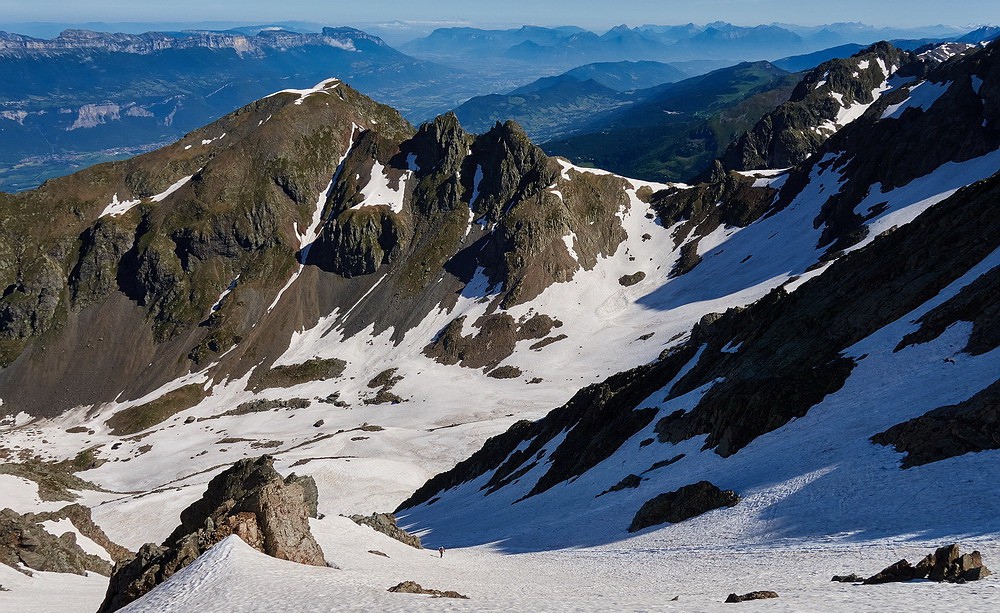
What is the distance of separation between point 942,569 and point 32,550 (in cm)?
5117

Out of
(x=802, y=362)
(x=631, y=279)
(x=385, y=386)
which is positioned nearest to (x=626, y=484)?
(x=802, y=362)

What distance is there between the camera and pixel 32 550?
3850 centimetres

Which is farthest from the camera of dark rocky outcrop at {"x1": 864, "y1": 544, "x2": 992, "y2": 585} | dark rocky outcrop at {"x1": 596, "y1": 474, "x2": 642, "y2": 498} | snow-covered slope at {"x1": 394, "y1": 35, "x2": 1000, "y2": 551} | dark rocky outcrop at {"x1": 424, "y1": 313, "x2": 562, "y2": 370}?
dark rocky outcrop at {"x1": 424, "y1": 313, "x2": 562, "y2": 370}

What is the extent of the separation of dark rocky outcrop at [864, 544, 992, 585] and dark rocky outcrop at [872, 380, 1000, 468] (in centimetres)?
820

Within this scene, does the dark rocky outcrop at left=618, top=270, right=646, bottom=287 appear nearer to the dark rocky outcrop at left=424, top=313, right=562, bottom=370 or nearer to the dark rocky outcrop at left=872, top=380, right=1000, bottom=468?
the dark rocky outcrop at left=424, top=313, right=562, bottom=370

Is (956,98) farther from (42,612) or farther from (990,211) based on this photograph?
(42,612)

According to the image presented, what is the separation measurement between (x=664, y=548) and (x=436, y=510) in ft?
156

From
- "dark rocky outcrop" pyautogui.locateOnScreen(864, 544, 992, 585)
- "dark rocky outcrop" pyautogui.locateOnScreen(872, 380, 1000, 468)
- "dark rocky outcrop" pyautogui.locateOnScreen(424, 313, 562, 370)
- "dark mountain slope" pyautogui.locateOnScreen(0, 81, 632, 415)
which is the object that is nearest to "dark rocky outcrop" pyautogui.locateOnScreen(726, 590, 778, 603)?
"dark rocky outcrop" pyautogui.locateOnScreen(864, 544, 992, 585)

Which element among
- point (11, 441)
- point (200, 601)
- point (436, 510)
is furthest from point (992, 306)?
point (11, 441)

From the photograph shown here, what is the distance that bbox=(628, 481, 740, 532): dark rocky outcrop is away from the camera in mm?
31516

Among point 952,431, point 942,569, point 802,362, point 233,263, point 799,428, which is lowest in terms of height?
point 233,263

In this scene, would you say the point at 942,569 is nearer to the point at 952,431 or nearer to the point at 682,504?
the point at 952,431

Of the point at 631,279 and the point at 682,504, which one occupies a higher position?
the point at 682,504

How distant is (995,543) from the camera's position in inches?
710
